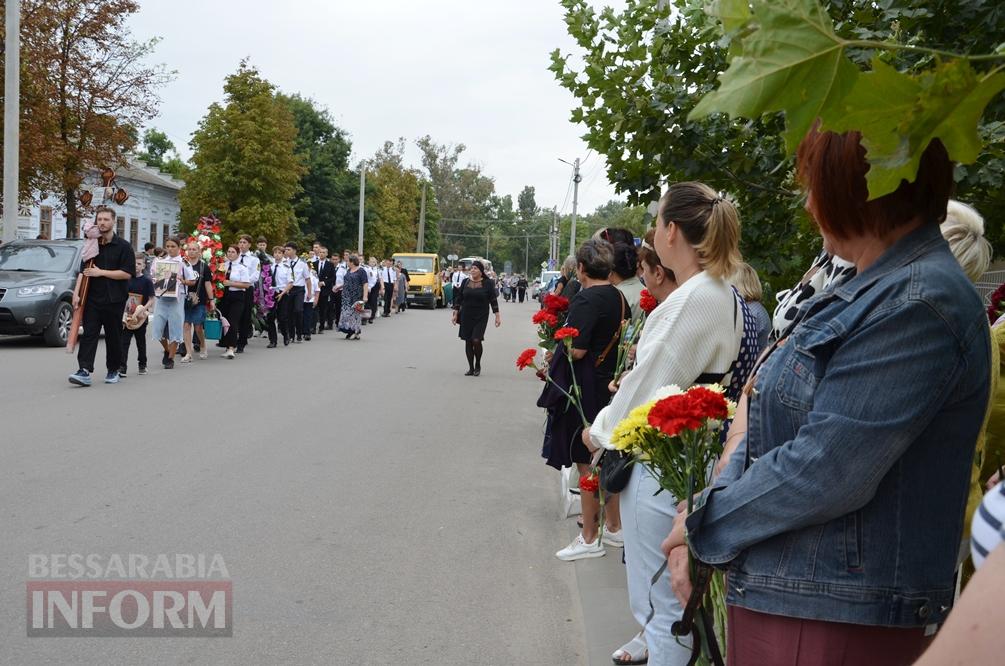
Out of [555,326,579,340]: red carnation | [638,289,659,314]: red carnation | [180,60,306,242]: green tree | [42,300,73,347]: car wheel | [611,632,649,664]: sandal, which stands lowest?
[611,632,649,664]: sandal

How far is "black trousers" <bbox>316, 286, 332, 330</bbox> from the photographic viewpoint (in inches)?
944

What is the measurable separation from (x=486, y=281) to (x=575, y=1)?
410 inches

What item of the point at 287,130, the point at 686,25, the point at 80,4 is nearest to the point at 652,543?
the point at 686,25

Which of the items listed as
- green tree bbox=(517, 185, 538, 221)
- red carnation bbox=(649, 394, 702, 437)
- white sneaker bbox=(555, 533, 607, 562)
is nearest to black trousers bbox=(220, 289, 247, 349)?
white sneaker bbox=(555, 533, 607, 562)

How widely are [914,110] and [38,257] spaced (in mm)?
17872

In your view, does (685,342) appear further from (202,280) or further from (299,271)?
Answer: (299,271)

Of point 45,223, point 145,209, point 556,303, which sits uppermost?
point 145,209

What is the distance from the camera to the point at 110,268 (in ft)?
38.4

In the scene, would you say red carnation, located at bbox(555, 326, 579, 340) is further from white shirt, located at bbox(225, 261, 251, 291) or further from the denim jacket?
white shirt, located at bbox(225, 261, 251, 291)

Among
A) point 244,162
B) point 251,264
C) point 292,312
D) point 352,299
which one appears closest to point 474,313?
point 251,264

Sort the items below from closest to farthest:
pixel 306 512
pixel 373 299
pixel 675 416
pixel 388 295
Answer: pixel 675 416, pixel 306 512, pixel 373 299, pixel 388 295

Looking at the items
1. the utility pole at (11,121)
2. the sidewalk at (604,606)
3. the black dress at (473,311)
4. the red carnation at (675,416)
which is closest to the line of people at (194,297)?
the utility pole at (11,121)

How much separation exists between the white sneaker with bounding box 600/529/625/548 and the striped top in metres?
5.02

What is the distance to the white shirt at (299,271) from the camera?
64.7ft
